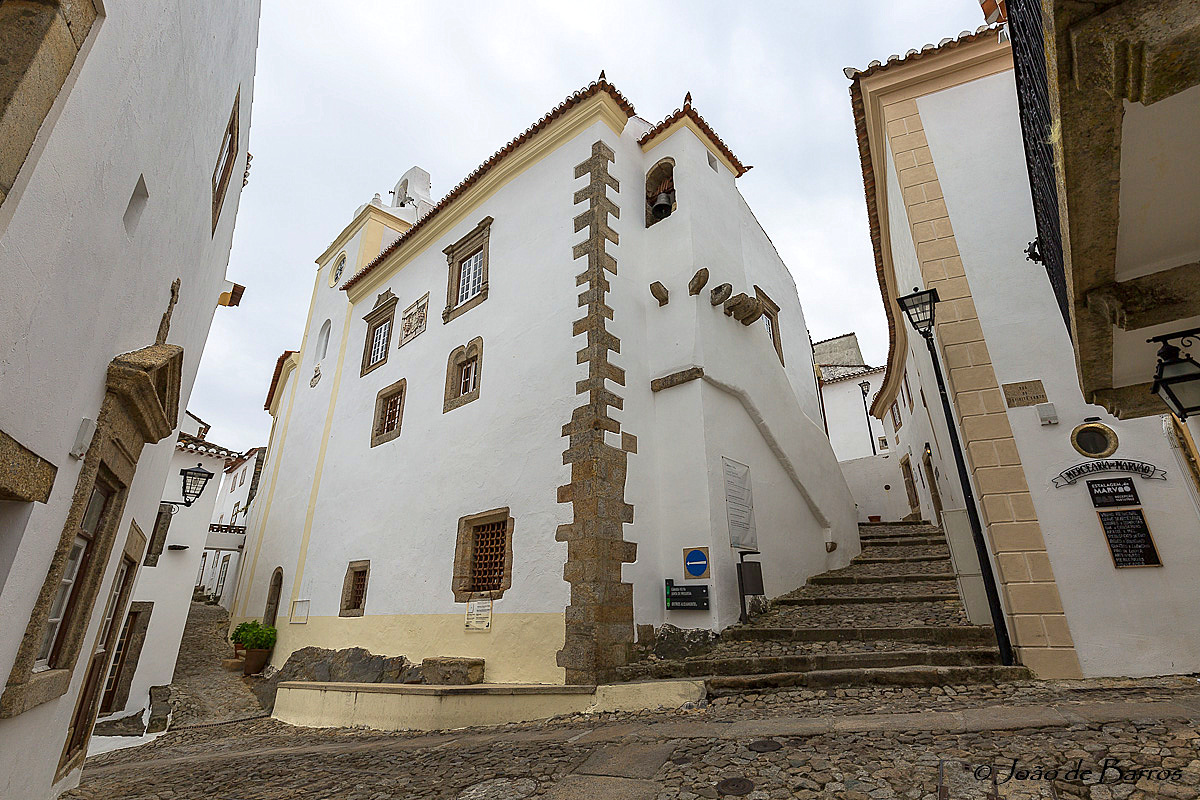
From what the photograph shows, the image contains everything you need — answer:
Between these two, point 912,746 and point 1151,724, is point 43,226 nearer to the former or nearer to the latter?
point 912,746

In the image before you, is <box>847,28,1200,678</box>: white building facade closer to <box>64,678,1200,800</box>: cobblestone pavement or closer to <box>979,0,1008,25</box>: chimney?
<box>979,0,1008,25</box>: chimney

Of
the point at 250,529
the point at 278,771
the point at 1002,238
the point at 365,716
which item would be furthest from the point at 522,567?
the point at 250,529

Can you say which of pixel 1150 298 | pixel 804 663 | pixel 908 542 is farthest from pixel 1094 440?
pixel 908 542

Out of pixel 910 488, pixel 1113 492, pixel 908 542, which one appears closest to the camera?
pixel 1113 492

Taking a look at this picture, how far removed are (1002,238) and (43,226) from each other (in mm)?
7801

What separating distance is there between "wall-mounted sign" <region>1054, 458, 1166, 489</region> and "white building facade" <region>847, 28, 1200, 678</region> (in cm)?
1

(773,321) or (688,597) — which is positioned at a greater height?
(773,321)

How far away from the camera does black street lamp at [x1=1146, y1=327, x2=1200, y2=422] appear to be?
346 centimetres

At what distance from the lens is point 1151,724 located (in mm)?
3373

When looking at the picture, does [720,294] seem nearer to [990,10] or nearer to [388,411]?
[990,10]

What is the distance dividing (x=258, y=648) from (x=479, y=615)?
7.62 m

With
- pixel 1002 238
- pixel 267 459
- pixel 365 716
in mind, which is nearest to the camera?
pixel 1002 238

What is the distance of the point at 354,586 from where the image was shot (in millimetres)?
10859

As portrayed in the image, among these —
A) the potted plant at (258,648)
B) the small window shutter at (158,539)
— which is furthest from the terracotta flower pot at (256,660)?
the small window shutter at (158,539)
